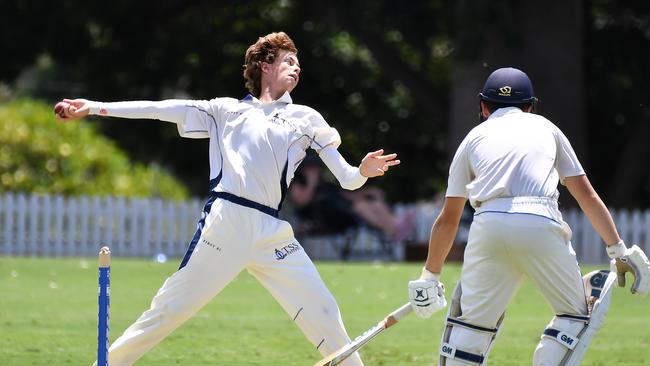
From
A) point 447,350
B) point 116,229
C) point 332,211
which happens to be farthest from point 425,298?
point 116,229

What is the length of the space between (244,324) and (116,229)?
42.2 ft

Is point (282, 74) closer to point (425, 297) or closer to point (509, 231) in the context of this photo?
point (425, 297)

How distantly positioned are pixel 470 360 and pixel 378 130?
70.2 ft

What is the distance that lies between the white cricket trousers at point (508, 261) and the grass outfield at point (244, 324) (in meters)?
2.86

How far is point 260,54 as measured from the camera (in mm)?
7633

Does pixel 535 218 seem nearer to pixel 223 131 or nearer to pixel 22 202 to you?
pixel 223 131

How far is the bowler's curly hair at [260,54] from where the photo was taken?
7625 mm

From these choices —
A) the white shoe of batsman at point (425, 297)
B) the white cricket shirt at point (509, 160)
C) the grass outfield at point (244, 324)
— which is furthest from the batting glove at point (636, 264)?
the grass outfield at point (244, 324)

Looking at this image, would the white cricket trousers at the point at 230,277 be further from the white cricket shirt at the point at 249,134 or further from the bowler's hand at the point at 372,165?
the bowler's hand at the point at 372,165

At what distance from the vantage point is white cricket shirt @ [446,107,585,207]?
271 inches

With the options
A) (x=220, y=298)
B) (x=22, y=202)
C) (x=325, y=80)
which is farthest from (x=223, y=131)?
(x=325, y=80)

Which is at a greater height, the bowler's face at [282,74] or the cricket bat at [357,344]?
the bowler's face at [282,74]

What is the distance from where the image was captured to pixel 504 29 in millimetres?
21578

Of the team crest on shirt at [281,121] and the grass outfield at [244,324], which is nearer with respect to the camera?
the team crest on shirt at [281,121]
